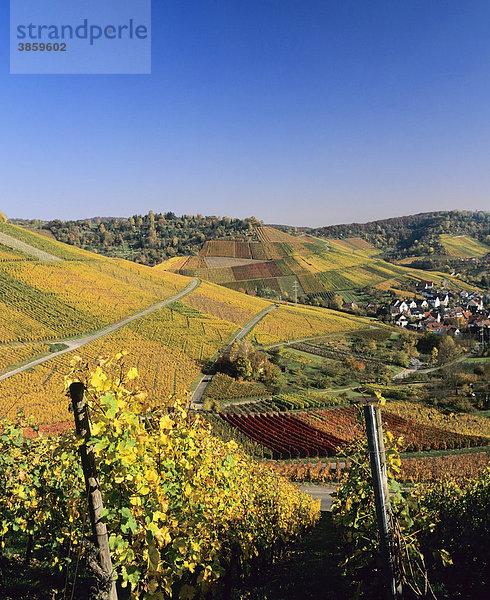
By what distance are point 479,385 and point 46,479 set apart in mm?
41627

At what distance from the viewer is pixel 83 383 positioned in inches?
125

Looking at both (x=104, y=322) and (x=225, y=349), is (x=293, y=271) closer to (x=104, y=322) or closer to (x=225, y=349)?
(x=225, y=349)

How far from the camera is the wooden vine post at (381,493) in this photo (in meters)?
3.30

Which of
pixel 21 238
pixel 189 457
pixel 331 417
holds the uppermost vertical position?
pixel 21 238

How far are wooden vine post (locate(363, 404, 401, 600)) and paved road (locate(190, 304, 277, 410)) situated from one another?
1534cm

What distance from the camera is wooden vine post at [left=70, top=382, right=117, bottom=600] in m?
3.05

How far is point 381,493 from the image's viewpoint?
3.33 meters

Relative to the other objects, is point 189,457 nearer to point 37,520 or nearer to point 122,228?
point 37,520

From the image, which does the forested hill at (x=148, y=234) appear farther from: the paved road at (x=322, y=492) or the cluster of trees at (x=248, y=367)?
the paved road at (x=322, y=492)

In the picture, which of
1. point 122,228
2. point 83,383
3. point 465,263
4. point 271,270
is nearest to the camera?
point 83,383

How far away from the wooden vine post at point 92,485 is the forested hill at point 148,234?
125004 millimetres

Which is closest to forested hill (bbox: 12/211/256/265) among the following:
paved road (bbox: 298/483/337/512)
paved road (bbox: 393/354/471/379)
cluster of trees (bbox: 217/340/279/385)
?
cluster of trees (bbox: 217/340/279/385)

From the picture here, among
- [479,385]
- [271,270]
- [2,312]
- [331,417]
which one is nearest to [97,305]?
[2,312]

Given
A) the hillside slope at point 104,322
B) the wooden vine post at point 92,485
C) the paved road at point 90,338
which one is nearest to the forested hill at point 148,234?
the hillside slope at point 104,322
